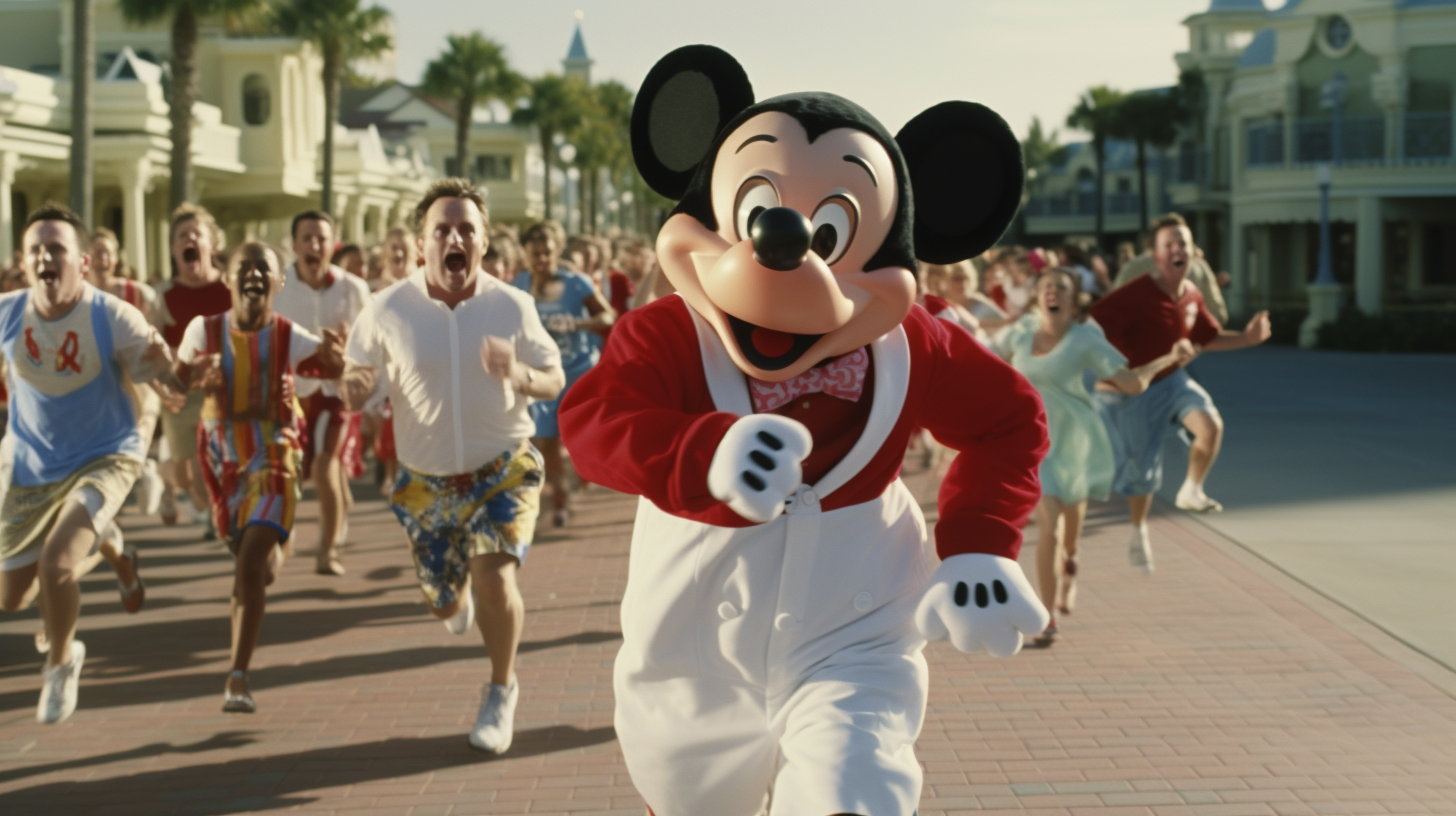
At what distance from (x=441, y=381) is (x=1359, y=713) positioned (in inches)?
148

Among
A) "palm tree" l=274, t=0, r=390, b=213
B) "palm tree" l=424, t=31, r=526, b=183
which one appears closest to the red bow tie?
"palm tree" l=274, t=0, r=390, b=213

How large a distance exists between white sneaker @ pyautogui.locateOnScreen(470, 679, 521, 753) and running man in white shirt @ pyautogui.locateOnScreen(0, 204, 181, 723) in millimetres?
1671

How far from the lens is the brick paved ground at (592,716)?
5.25 meters

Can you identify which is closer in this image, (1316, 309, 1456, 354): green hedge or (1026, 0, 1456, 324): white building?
(1316, 309, 1456, 354): green hedge

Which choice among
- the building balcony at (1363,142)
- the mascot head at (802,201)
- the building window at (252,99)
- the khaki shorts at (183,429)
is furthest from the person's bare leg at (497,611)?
the building window at (252,99)

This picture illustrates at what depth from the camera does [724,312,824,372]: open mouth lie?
128 inches

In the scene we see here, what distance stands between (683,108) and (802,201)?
54 cm

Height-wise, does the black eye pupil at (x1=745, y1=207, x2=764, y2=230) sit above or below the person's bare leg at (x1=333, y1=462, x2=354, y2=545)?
above

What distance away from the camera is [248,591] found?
6238 mm

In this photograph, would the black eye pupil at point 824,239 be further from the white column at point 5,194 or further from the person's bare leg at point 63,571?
the white column at point 5,194

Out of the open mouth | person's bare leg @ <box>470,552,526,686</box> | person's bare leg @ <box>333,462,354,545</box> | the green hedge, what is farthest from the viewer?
the green hedge

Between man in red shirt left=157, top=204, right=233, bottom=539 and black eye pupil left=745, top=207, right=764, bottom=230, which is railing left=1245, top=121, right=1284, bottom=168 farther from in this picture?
black eye pupil left=745, top=207, right=764, bottom=230

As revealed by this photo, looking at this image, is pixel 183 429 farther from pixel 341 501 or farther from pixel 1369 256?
pixel 1369 256

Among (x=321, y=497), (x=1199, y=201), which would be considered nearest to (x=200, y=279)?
(x=321, y=497)
